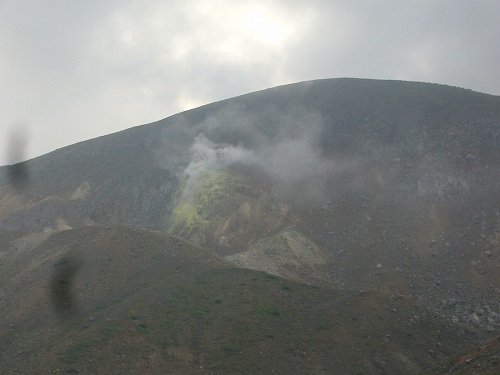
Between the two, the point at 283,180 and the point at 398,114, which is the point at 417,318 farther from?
the point at 398,114

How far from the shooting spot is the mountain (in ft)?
122

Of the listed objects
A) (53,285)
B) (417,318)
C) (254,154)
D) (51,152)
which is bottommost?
(417,318)

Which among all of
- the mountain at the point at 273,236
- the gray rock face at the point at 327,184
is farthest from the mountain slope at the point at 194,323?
the gray rock face at the point at 327,184

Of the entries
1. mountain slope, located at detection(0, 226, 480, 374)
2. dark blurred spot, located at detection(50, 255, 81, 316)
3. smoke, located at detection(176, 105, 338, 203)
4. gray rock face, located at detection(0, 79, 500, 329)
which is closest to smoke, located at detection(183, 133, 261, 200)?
smoke, located at detection(176, 105, 338, 203)

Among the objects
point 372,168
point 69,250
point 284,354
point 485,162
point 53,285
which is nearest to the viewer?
point 284,354

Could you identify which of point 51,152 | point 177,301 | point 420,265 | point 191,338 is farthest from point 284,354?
point 51,152

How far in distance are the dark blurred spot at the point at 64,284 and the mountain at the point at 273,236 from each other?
0.55ft

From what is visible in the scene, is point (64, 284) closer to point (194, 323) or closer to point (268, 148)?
point (194, 323)

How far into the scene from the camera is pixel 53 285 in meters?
45.0

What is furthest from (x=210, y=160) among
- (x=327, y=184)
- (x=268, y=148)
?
(x=327, y=184)

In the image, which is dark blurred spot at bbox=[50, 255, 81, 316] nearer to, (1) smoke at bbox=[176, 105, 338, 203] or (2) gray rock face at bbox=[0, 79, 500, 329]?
(2) gray rock face at bbox=[0, 79, 500, 329]

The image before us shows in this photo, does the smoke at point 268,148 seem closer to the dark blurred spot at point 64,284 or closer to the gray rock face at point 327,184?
the gray rock face at point 327,184

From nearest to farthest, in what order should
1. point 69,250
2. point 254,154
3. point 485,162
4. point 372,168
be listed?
point 69,250 → point 485,162 → point 372,168 → point 254,154

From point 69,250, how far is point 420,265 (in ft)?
124
